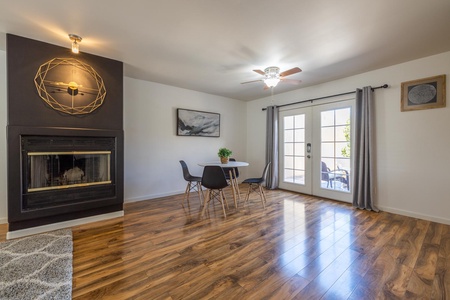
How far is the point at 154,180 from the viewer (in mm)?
4352

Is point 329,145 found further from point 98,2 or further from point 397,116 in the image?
point 98,2

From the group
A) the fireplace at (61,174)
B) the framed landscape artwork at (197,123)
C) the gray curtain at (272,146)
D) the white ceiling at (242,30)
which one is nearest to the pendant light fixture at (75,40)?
the white ceiling at (242,30)

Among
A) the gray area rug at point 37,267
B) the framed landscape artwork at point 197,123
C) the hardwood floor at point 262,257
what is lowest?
the hardwood floor at point 262,257

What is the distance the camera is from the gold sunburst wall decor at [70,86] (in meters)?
2.68

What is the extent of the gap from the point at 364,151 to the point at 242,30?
2963mm

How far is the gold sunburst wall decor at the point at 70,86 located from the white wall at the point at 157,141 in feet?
3.10

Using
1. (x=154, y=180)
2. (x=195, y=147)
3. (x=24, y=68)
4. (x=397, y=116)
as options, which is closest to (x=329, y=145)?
(x=397, y=116)

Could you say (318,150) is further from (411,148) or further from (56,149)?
(56,149)

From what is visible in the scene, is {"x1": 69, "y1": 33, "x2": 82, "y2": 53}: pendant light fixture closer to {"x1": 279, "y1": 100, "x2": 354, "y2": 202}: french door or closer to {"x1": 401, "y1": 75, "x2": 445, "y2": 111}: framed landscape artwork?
{"x1": 279, "y1": 100, "x2": 354, "y2": 202}: french door

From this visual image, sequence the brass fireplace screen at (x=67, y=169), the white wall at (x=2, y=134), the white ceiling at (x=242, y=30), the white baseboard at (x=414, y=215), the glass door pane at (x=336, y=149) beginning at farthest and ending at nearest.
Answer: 1. the glass door pane at (x=336, y=149)
2. the white baseboard at (x=414, y=215)
3. the white wall at (x=2, y=134)
4. the brass fireplace screen at (x=67, y=169)
5. the white ceiling at (x=242, y=30)

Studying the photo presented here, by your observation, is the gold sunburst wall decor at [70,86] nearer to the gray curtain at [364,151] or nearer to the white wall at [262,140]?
the white wall at [262,140]

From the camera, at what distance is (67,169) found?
2.87m

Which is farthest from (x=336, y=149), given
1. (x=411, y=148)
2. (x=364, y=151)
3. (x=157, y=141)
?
(x=157, y=141)

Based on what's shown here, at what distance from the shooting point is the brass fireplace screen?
262 cm
